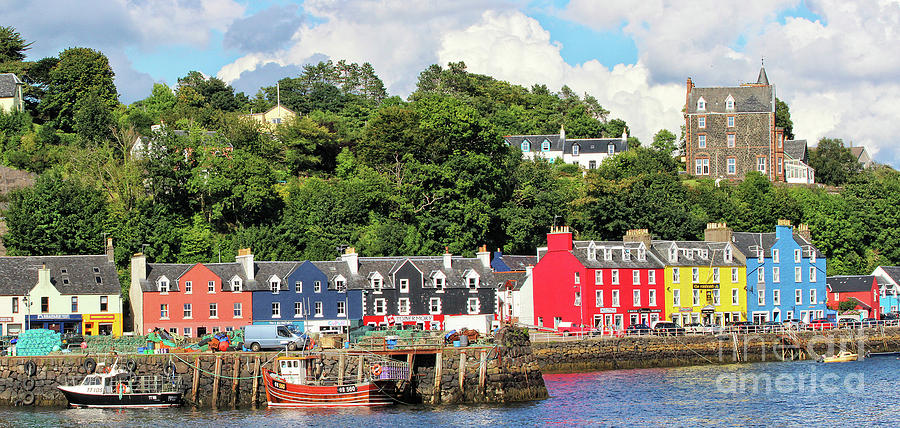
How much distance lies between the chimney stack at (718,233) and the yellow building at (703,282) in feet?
6.31

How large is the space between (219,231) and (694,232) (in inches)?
1542

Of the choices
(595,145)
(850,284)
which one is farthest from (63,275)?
(595,145)

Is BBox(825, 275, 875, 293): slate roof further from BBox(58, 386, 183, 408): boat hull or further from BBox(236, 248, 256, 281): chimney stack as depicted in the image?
BBox(58, 386, 183, 408): boat hull

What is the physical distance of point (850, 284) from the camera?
313 ft

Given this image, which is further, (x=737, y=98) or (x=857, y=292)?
(x=737, y=98)

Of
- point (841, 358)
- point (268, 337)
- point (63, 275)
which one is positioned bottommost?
point (841, 358)

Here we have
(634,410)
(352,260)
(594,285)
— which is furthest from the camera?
(594,285)

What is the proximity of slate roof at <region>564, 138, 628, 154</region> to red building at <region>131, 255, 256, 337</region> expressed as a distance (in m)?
57.5

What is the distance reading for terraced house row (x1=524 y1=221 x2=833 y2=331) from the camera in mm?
81250

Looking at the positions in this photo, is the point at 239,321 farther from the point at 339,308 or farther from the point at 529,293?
the point at 529,293

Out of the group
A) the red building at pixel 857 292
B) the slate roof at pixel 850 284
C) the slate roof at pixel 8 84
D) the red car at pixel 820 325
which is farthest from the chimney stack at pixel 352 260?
the slate roof at pixel 8 84

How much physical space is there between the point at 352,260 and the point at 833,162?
6894cm

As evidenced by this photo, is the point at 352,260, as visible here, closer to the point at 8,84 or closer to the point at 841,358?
the point at 841,358

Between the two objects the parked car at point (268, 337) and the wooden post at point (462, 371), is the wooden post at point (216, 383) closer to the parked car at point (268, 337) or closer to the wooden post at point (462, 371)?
the parked car at point (268, 337)
